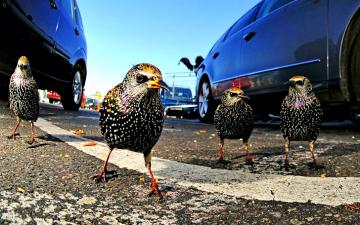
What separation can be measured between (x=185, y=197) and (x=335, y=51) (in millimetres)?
3589

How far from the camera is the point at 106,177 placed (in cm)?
290

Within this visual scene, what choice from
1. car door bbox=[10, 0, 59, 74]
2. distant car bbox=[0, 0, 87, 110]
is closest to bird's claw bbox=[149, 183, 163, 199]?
distant car bbox=[0, 0, 87, 110]

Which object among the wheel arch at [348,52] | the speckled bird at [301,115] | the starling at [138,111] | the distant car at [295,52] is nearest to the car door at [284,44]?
the distant car at [295,52]

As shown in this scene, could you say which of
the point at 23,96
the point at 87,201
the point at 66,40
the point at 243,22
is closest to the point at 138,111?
the point at 87,201

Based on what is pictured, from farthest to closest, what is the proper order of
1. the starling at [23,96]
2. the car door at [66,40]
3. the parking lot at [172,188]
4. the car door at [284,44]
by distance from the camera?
the car door at [66,40] < the car door at [284,44] < the starling at [23,96] < the parking lot at [172,188]

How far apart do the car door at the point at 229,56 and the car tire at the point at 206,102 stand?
1.94ft

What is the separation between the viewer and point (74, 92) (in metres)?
10.7

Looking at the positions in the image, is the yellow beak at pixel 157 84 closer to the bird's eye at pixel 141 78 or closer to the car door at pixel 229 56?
the bird's eye at pixel 141 78

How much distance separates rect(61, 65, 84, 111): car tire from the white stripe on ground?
722 centimetres

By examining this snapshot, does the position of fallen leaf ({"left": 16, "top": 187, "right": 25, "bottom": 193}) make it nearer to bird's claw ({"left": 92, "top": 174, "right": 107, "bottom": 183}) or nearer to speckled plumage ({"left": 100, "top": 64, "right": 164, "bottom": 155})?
bird's claw ({"left": 92, "top": 174, "right": 107, "bottom": 183})

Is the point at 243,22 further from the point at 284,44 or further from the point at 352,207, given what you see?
the point at 352,207

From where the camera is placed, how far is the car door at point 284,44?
5473 millimetres

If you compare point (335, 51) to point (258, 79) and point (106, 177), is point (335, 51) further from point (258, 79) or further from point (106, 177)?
point (106, 177)

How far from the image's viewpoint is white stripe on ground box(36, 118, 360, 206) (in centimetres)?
256
